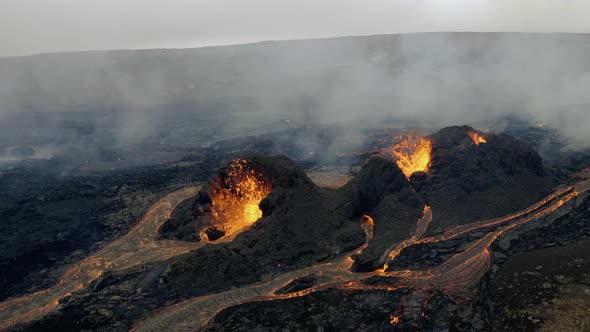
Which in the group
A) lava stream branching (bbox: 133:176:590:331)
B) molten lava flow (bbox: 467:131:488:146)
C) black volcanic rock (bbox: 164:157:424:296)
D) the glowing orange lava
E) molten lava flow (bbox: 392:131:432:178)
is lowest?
lava stream branching (bbox: 133:176:590:331)

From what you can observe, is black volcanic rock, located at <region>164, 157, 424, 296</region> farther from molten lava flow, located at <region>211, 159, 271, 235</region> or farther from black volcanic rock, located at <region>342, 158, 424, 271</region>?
molten lava flow, located at <region>211, 159, 271, 235</region>

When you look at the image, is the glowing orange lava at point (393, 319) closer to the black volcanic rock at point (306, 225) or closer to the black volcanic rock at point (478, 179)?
the black volcanic rock at point (306, 225)

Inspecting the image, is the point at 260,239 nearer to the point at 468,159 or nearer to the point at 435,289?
the point at 435,289

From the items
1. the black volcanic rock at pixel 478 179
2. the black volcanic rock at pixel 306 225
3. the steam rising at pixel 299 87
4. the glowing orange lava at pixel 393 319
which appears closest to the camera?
the glowing orange lava at pixel 393 319

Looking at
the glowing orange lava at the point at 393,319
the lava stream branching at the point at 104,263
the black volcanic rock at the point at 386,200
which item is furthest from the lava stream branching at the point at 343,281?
the lava stream branching at the point at 104,263

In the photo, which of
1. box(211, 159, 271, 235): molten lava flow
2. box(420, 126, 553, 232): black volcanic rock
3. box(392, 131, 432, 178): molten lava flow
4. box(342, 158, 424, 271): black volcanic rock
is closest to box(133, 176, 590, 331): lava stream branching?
box(342, 158, 424, 271): black volcanic rock

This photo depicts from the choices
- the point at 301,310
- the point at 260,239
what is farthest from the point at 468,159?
the point at 301,310
